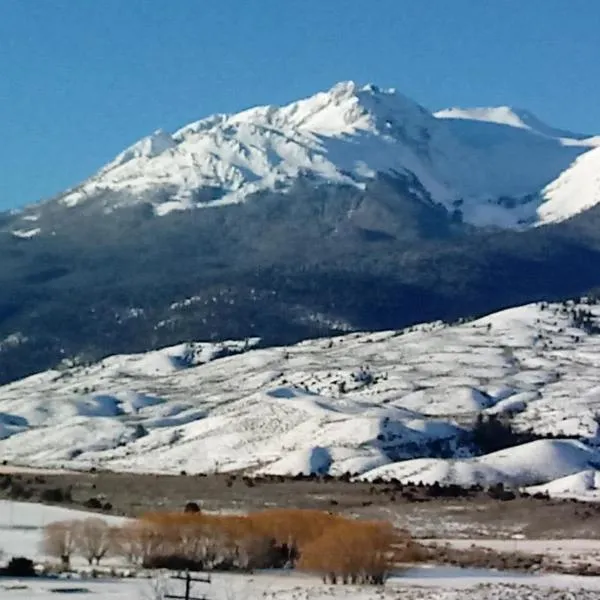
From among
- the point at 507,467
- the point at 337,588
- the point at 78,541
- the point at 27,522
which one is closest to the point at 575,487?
the point at 507,467

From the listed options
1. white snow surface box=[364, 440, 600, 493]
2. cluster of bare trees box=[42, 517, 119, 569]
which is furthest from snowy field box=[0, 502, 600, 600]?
white snow surface box=[364, 440, 600, 493]

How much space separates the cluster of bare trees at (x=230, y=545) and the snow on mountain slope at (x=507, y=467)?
6096 cm

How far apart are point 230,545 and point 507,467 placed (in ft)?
250

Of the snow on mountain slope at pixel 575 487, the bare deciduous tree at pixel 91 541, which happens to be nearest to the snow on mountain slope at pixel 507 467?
the snow on mountain slope at pixel 575 487

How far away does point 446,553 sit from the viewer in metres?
66.0

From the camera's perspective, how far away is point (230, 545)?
2293 inches

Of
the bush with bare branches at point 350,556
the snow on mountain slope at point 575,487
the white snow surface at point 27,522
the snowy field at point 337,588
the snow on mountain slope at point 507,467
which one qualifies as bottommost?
the snowy field at point 337,588

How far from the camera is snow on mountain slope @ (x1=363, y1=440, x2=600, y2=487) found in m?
124

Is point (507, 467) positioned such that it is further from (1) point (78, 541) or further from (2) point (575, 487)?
(1) point (78, 541)

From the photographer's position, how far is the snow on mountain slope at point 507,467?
12425 cm

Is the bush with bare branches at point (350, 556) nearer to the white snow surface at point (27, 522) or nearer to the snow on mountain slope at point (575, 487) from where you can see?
the white snow surface at point (27, 522)

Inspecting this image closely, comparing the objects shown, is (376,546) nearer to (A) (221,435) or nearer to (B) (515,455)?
(B) (515,455)

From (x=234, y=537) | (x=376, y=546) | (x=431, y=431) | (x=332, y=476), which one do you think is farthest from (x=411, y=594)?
(x=431, y=431)

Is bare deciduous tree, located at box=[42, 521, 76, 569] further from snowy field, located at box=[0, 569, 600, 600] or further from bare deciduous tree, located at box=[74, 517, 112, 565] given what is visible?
snowy field, located at box=[0, 569, 600, 600]
